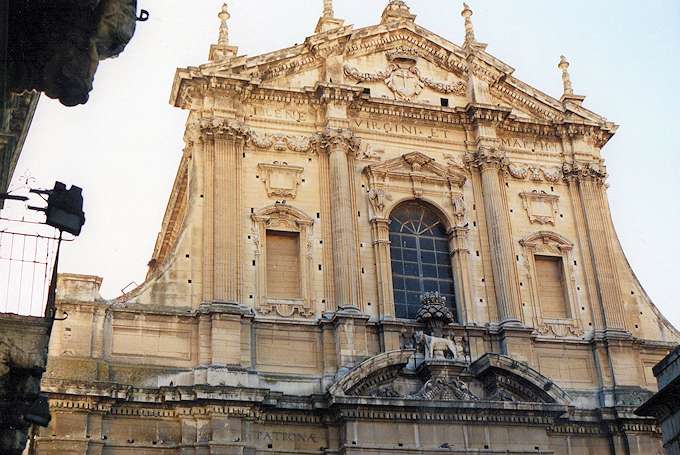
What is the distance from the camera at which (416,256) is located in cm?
2144

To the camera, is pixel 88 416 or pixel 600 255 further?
pixel 600 255

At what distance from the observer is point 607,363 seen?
68.6 ft

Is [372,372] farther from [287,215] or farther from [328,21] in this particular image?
[328,21]

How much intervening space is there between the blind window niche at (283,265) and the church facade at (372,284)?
0.04m

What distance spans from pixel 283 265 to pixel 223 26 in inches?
221

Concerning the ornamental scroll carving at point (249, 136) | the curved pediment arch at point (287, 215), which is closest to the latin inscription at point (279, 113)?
the ornamental scroll carving at point (249, 136)

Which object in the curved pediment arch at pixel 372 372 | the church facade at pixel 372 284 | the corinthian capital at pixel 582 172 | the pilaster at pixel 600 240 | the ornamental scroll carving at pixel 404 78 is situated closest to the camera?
the church facade at pixel 372 284

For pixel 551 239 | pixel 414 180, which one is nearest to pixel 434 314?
pixel 414 180

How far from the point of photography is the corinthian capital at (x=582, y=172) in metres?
22.9

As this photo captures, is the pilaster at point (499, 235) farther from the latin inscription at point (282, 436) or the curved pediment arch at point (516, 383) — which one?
the latin inscription at point (282, 436)

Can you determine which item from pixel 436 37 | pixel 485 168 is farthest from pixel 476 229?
pixel 436 37

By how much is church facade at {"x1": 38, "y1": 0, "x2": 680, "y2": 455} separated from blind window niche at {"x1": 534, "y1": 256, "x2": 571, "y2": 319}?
43 mm

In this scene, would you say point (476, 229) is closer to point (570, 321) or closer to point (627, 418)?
point (570, 321)

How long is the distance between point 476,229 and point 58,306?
8774 mm
